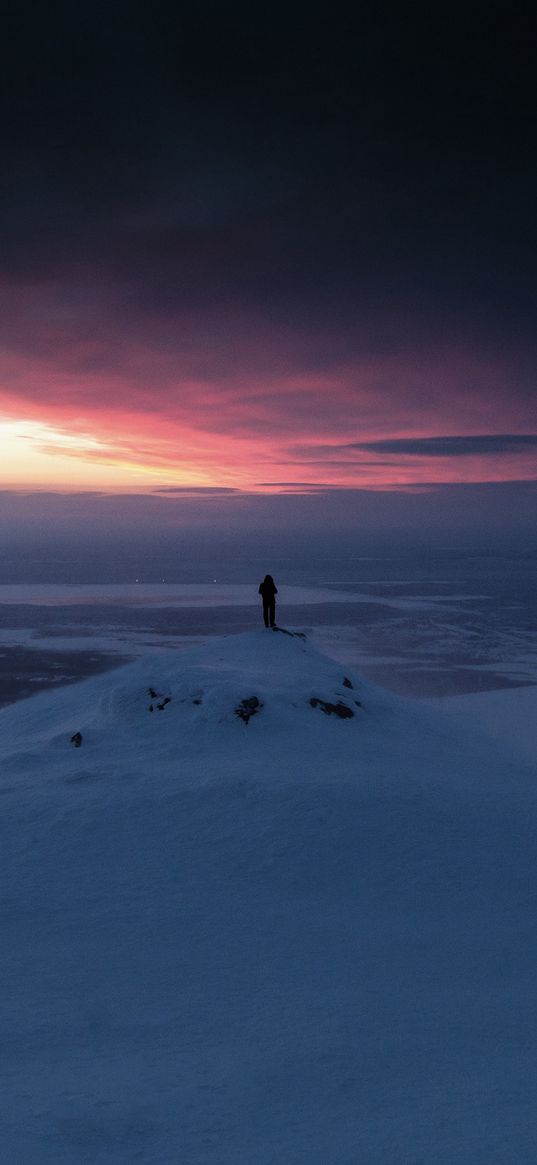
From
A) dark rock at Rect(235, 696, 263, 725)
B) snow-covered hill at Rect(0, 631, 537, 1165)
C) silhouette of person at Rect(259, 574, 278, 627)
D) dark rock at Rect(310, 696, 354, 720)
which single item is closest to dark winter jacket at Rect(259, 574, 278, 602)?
silhouette of person at Rect(259, 574, 278, 627)

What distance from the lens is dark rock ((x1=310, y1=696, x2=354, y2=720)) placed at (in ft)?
47.4

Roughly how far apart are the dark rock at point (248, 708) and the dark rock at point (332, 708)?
121 centimetres

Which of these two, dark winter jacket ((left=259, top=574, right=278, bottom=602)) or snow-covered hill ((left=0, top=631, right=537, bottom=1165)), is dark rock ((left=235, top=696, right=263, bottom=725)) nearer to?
snow-covered hill ((left=0, top=631, right=537, bottom=1165))

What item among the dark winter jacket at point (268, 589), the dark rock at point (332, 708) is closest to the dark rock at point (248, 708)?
the dark rock at point (332, 708)

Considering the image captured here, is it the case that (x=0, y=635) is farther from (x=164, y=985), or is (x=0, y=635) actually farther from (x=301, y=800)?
(x=164, y=985)

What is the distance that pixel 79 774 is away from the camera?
445 inches

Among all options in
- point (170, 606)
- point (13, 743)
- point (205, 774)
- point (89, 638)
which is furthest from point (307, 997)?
point (170, 606)

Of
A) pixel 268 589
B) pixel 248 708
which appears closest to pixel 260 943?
pixel 248 708

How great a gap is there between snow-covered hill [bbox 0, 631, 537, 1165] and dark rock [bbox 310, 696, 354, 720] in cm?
19

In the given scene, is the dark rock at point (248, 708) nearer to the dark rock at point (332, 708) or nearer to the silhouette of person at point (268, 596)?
the dark rock at point (332, 708)

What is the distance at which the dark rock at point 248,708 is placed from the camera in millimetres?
13526

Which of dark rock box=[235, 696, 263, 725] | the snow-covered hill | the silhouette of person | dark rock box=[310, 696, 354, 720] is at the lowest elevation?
the snow-covered hill

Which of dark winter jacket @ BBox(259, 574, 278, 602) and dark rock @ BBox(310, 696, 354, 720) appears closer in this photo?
dark rock @ BBox(310, 696, 354, 720)

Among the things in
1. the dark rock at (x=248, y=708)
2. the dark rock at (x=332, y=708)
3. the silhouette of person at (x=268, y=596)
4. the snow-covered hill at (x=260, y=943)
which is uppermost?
the silhouette of person at (x=268, y=596)
